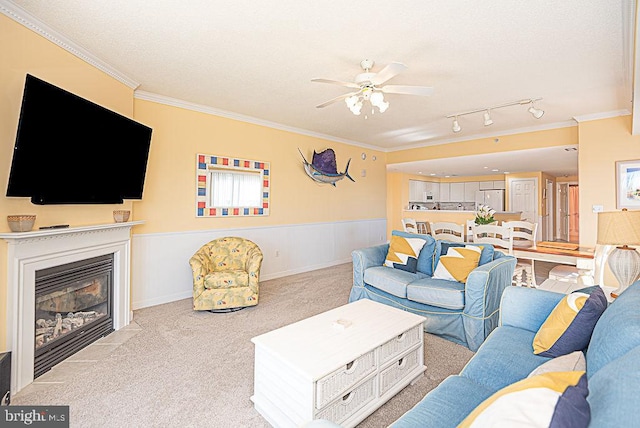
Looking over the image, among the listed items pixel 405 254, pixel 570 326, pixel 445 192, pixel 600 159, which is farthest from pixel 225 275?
pixel 445 192

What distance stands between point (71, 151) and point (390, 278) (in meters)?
3.10

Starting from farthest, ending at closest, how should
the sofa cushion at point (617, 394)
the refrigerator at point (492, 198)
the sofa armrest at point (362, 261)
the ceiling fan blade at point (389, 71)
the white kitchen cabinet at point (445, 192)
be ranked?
the white kitchen cabinet at point (445, 192) → the refrigerator at point (492, 198) → the sofa armrest at point (362, 261) → the ceiling fan blade at point (389, 71) → the sofa cushion at point (617, 394)

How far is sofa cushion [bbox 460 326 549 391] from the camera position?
4.74ft

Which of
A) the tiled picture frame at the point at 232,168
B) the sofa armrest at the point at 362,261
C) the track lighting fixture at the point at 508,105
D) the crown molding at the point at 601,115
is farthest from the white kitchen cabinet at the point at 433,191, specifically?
the sofa armrest at the point at 362,261

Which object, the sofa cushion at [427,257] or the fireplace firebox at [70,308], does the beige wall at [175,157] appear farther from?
the sofa cushion at [427,257]

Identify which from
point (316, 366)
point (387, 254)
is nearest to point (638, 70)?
point (387, 254)

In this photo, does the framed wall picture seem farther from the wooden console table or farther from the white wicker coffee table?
the white wicker coffee table

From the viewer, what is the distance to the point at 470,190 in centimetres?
1009

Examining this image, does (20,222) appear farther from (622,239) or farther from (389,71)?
(622,239)

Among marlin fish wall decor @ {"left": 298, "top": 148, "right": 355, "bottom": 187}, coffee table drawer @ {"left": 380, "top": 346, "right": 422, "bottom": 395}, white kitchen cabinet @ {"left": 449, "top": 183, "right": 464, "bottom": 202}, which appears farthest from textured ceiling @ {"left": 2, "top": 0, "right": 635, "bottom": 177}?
white kitchen cabinet @ {"left": 449, "top": 183, "right": 464, "bottom": 202}

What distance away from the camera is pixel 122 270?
127 inches

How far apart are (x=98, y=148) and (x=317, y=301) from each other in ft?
9.31

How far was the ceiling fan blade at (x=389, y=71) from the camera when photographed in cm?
230

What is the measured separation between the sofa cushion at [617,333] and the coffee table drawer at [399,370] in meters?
1.10
